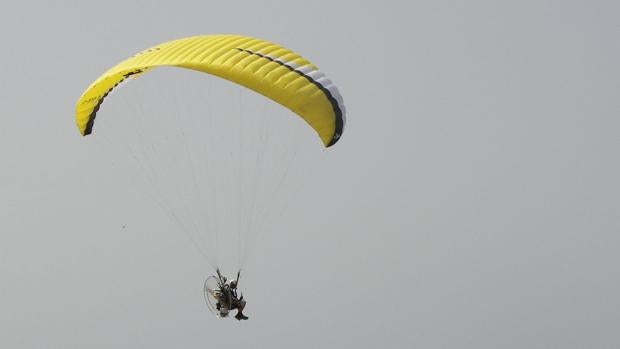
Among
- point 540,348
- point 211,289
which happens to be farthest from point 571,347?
point 211,289

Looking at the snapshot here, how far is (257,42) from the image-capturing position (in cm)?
3297

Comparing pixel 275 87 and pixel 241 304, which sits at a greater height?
pixel 275 87

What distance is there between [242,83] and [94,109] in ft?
19.1

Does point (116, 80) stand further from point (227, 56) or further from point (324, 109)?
point (324, 109)

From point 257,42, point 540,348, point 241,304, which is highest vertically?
point 257,42

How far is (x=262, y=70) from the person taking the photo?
31.4 metres

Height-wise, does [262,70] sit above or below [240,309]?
above

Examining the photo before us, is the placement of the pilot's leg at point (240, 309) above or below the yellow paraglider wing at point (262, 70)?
below

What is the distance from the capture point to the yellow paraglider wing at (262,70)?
31125 millimetres

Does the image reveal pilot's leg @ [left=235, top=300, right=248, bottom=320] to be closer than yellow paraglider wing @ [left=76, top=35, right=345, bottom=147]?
No

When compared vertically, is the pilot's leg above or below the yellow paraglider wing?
below

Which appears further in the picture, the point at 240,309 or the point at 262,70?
the point at 240,309

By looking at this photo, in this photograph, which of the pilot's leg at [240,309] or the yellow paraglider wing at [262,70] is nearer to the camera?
the yellow paraglider wing at [262,70]

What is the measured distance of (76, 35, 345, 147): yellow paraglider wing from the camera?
102ft
